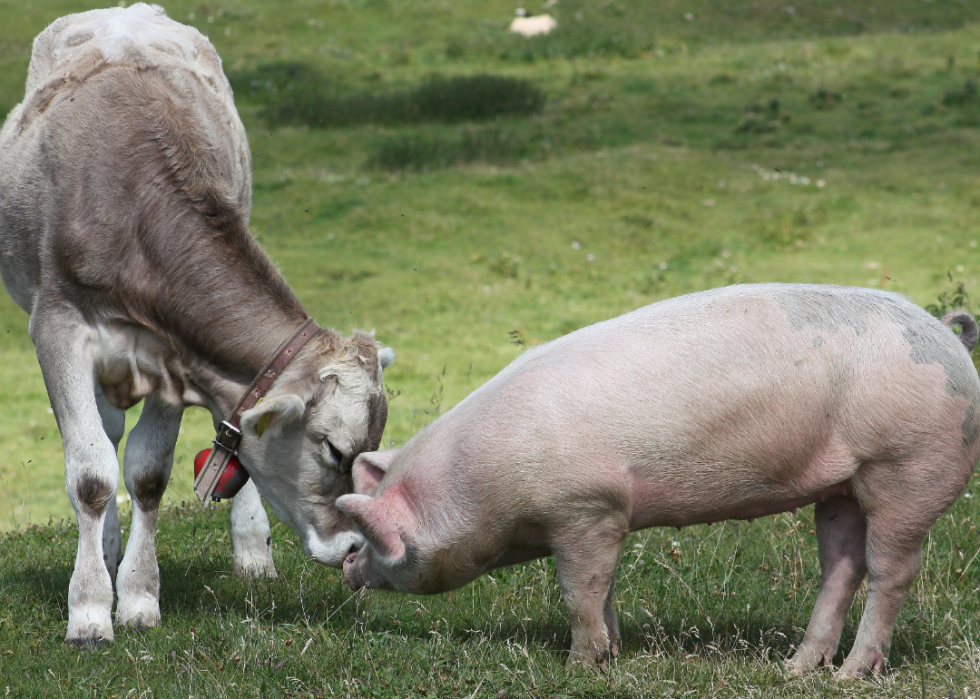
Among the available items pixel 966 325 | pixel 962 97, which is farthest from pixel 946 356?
pixel 962 97

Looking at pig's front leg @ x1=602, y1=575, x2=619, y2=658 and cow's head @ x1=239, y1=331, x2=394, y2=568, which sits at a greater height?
cow's head @ x1=239, y1=331, x2=394, y2=568

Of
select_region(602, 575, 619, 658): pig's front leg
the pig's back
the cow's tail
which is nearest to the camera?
the pig's back

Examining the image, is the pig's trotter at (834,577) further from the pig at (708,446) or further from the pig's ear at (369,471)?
the pig's ear at (369,471)

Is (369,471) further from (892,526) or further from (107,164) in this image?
(892,526)

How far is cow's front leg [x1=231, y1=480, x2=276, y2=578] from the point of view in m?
5.97

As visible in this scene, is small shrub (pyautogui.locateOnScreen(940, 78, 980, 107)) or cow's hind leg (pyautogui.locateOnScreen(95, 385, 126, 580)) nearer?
cow's hind leg (pyautogui.locateOnScreen(95, 385, 126, 580))

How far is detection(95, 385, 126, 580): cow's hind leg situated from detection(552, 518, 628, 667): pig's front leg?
2740mm

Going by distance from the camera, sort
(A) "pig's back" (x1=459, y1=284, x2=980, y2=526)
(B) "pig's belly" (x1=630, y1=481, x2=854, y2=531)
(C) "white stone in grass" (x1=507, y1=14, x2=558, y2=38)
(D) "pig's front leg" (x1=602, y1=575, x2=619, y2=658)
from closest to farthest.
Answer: (A) "pig's back" (x1=459, y1=284, x2=980, y2=526) → (B) "pig's belly" (x1=630, y1=481, x2=854, y2=531) → (D) "pig's front leg" (x1=602, y1=575, x2=619, y2=658) → (C) "white stone in grass" (x1=507, y1=14, x2=558, y2=38)

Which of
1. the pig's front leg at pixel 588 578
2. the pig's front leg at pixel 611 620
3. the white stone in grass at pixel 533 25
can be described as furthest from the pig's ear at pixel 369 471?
the white stone in grass at pixel 533 25

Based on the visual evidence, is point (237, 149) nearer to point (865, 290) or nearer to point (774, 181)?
point (865, 290)

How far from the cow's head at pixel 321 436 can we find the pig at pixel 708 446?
661 millimetres

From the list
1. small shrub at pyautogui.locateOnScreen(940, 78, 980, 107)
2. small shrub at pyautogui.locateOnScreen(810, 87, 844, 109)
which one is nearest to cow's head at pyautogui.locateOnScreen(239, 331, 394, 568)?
small shrub at pyautogui.locateOnScreen(810, 87, 844, 109)

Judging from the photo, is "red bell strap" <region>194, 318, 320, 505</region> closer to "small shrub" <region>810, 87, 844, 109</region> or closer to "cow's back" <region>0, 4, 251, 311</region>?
"cow's back" <region>0, 4, 251, 311</region>

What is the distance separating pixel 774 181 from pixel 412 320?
5.95 metres
